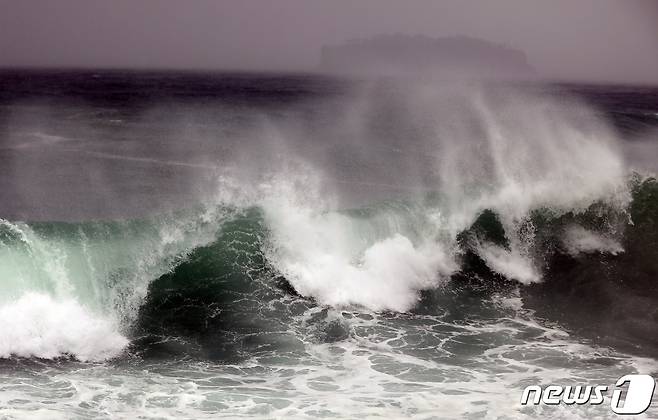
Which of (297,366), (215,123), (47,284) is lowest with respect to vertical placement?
(297,366)

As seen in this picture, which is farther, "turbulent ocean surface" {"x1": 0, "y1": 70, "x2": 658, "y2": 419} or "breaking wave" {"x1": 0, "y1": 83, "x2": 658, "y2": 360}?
"breaking wave" {"x1": 0, "y1": 83, "x2": 658, "y2": 360}

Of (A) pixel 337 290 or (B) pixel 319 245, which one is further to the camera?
(B) pixel 319 245

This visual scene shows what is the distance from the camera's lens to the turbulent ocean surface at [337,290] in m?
7.78

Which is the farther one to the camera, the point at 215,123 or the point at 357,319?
the point at 215,123

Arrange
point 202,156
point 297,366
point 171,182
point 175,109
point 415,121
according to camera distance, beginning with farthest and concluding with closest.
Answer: point 175,109 < point 415,121 < point 202,156 < point 171,182 < point 297,366

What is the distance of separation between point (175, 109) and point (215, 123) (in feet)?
25.5

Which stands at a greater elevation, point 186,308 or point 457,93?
point 457,93

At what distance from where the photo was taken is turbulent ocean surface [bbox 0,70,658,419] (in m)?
7.78

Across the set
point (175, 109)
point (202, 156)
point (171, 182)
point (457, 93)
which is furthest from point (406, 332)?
point (457, 93)

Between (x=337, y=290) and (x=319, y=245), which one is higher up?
(x=319, y=245)

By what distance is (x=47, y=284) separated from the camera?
971cm

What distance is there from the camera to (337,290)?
10.6m

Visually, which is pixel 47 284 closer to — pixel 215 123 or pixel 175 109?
pixel 215 123

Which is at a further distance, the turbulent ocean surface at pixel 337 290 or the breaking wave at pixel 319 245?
the breaking wave at pixel 319 245
